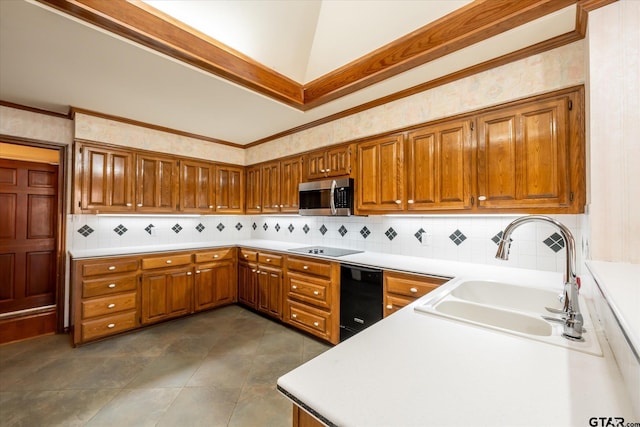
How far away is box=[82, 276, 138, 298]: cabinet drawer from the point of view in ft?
9.01

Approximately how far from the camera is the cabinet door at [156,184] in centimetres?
338

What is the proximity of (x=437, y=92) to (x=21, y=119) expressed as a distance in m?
4.21

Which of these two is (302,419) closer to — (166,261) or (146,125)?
(166,261)

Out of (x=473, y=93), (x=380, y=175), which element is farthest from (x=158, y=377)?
(x=473, y=93)

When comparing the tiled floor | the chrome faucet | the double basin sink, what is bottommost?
the tiled floor

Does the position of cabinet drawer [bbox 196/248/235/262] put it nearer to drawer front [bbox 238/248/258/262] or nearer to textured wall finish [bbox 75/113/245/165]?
drawer front [bbox 238/248/258/262]

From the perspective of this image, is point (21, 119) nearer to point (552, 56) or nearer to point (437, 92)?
point (437, 92)

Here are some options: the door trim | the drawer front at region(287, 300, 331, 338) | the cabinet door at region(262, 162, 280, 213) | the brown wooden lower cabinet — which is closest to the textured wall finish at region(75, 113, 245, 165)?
the door trim

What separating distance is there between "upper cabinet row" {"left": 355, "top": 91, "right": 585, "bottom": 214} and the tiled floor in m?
1.80

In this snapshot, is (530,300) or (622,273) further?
(530,300)

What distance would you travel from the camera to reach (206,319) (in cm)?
341

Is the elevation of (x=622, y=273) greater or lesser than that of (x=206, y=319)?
greater

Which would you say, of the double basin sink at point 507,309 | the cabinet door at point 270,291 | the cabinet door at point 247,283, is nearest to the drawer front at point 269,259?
the cabinet door at point 270,291

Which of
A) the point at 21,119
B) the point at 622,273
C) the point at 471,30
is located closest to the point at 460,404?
the point at 622,273
